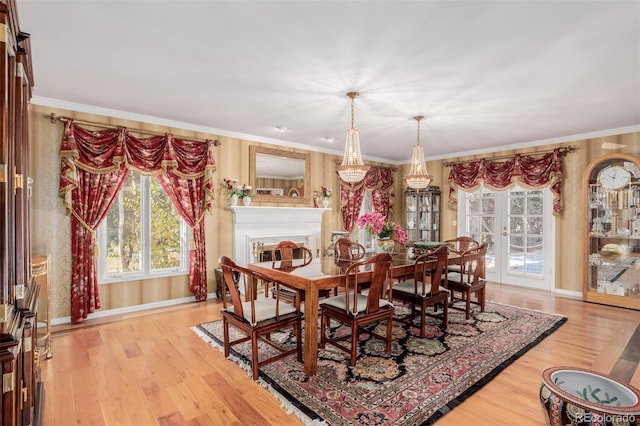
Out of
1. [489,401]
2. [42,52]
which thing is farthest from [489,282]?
[42,52]

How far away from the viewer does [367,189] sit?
273 inches

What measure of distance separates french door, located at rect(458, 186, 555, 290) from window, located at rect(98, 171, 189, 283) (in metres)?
5.26

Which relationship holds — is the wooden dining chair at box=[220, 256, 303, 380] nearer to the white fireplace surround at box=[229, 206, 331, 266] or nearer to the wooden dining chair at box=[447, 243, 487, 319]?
the wooden dining chair at box=[447, 243, 487, 319]

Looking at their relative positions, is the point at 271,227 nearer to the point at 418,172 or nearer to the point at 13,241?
the point at 418,172

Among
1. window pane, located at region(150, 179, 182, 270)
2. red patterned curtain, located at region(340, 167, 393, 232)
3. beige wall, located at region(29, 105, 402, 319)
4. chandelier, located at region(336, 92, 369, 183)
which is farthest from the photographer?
red patterned curtain, located at region(340, 167, 393, 232)

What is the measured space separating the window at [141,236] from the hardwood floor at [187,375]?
64cm

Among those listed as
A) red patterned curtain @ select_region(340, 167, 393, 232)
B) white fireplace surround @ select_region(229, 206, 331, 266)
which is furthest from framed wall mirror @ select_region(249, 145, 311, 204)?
red patterned curtain @ select_region(340, 167, 393, 232)

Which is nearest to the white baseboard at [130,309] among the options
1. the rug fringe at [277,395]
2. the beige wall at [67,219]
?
the beige wall at [67,219]

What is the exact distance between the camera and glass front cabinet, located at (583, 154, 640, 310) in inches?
179

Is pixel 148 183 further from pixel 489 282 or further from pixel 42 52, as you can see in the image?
pixel 489 282

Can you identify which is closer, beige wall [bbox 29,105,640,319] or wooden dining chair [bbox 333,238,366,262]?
beige wall [bbox 29,105,640,319]

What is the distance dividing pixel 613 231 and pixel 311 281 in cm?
481

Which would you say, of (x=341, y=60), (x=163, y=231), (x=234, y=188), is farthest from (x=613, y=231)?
(x=163, y=231)

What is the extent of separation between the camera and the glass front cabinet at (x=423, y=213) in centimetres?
689
